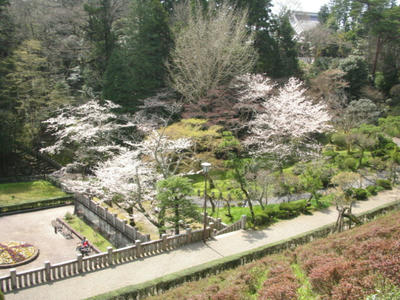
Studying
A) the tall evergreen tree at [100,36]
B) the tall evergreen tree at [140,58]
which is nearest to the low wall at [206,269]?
the tall evergreen tree at [140,58]

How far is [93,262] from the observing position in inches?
486

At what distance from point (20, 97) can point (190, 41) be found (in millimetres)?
15199

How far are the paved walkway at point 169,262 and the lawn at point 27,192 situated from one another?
516 inches

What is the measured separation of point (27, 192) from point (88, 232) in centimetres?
895

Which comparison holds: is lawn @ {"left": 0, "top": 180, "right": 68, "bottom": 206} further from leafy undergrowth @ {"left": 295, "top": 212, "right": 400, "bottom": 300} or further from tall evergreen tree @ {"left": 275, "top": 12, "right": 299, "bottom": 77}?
tall evergreen tree @ {"left": 275, "top": 12, "right": 299, "bottom": 77}

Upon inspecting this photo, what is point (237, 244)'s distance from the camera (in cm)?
1403

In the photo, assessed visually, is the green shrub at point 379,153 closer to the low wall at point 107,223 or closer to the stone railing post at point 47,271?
the low wall at point 107,223

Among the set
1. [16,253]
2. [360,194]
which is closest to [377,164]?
[360,194]

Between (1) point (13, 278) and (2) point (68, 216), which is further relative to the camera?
(2) point (68, 216)

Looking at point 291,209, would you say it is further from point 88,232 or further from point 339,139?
point 339,139

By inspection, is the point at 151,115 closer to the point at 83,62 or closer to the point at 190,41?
the point at 190,41

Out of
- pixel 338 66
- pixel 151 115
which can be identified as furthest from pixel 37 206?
pixel 338 66

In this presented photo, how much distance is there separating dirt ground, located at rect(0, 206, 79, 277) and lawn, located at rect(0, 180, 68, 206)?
220cm

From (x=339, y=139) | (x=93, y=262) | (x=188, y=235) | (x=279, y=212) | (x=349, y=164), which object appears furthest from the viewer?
(x=339, y=139)
